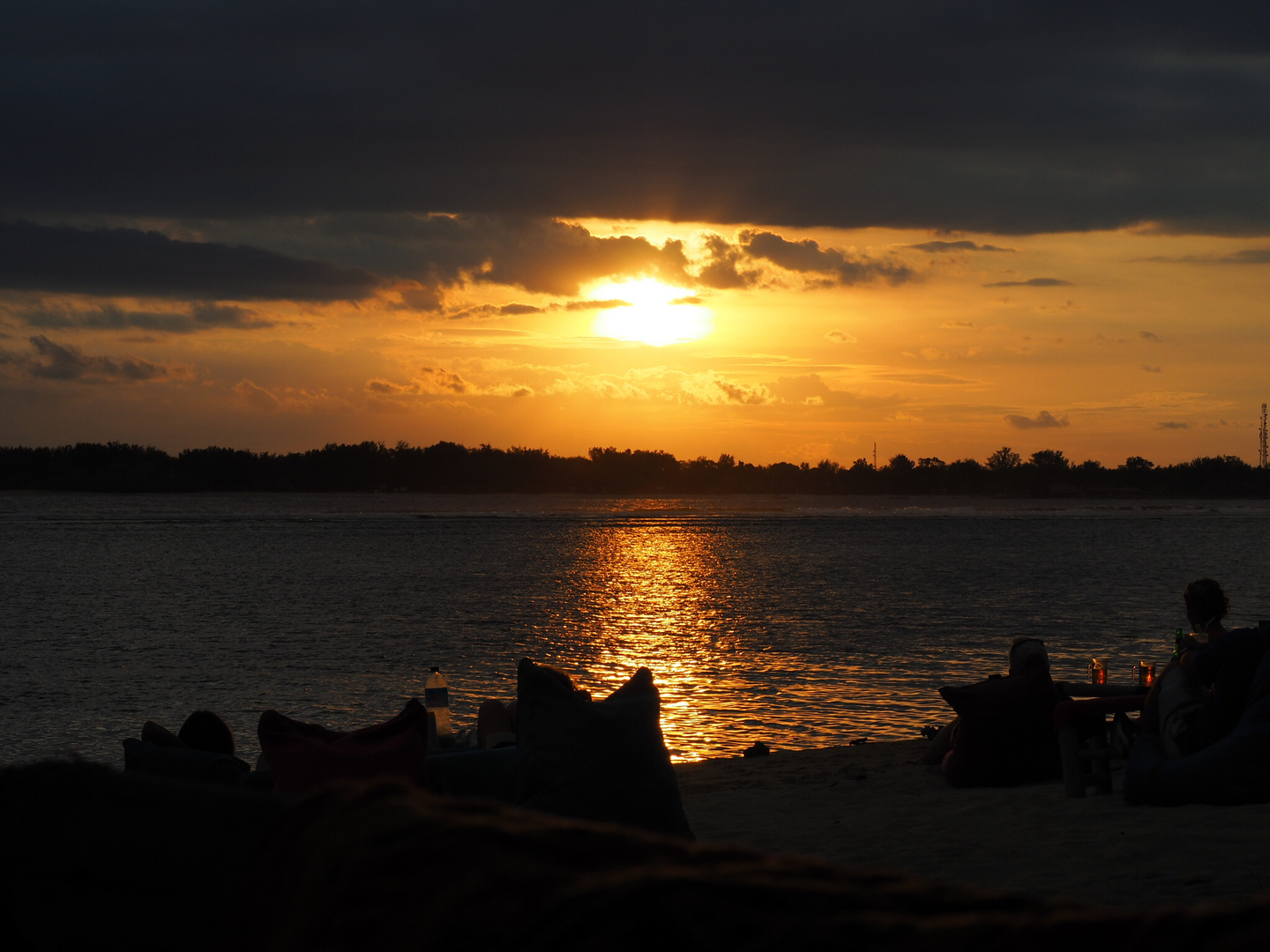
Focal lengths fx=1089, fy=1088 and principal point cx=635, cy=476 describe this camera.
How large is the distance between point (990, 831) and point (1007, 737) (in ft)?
4.45

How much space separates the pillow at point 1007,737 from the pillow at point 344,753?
4.84 m

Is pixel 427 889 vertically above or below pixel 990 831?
above

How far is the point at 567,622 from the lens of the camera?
25.2 meters

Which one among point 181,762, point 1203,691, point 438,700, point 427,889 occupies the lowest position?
point 438,700

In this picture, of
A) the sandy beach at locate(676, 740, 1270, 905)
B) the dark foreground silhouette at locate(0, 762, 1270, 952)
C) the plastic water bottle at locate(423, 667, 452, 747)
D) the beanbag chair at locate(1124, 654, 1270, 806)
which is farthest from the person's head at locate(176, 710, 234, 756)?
the beanbag chair at locate(1124, 654, 1270, 806)

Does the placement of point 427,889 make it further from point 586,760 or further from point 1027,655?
point 1027,655

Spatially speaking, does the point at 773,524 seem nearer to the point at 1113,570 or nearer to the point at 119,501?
the point at 1113,570

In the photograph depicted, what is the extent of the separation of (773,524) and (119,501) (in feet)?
271

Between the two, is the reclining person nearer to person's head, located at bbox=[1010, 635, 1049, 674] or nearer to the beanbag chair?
the beanbag chair

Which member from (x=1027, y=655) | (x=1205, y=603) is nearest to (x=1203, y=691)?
(x=1205, y=603)

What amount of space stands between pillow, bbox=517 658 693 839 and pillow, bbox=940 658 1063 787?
14.5ft

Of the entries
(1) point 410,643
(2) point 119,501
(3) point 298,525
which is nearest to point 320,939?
(1) point 410,643

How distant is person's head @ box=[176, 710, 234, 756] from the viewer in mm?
5871

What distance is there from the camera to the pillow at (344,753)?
4344mm
